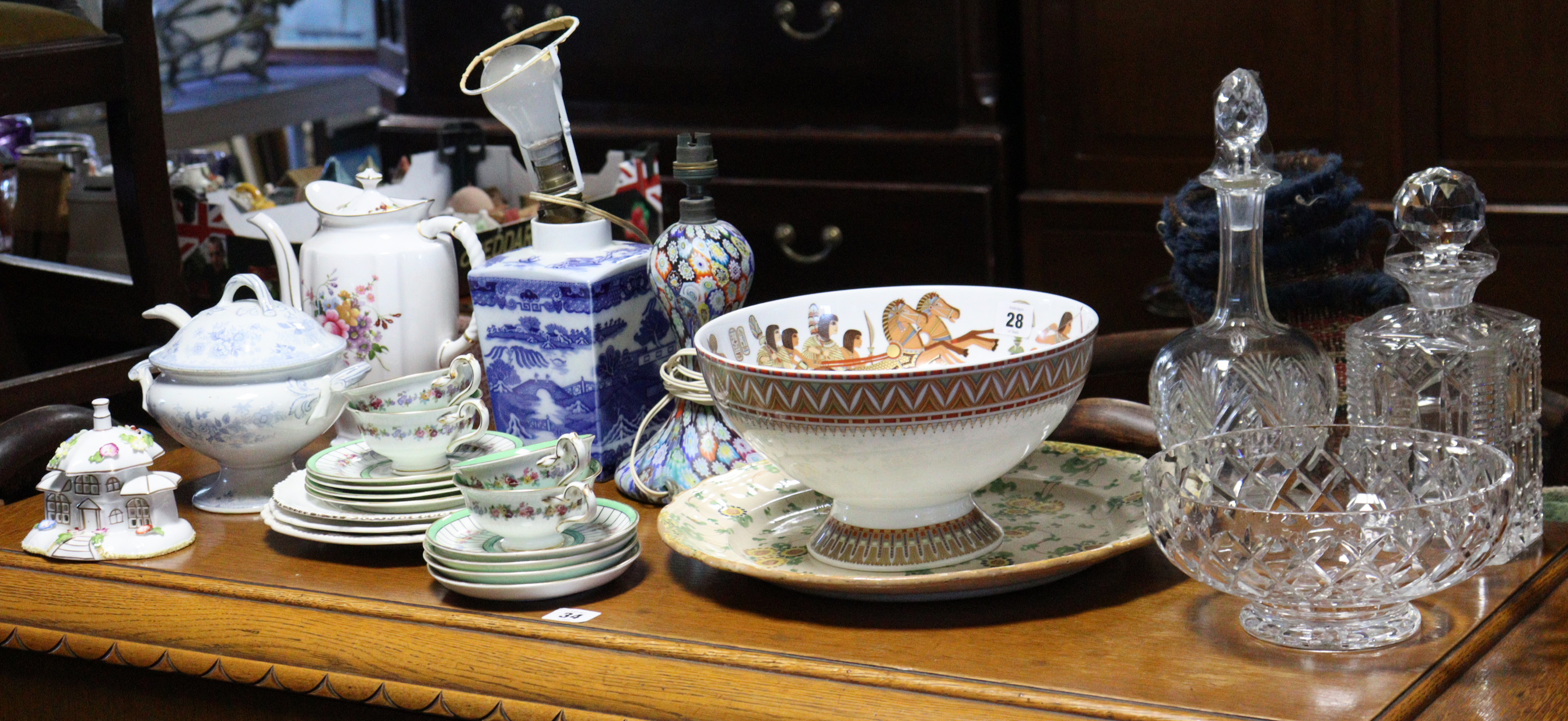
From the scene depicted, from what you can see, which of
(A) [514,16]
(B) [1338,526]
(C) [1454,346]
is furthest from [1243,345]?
(A) [514,16]

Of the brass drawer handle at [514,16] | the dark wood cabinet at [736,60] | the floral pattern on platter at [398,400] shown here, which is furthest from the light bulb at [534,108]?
the brass drawer handle at [514,16]

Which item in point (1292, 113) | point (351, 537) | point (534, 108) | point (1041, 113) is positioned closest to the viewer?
point (351, 537)

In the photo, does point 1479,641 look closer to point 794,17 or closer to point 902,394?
point 902,394

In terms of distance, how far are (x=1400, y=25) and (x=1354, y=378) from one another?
3.27 feet

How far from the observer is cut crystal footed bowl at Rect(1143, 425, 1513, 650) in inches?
25.5

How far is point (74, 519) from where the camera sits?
92 centimetres

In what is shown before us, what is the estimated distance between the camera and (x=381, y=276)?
1048mm

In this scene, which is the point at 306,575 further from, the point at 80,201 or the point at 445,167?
the point at 80,201

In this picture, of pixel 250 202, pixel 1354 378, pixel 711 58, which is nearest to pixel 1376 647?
pixel 1354 378

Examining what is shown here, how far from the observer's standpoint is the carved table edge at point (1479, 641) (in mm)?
613

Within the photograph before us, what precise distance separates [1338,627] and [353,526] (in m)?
0.54

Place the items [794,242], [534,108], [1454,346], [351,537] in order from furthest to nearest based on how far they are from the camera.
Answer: [794,242]
[534,108]
[351,537]
[1454,346]

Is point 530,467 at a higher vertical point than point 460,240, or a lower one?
lower

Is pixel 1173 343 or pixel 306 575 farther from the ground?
pixel 1173 343
